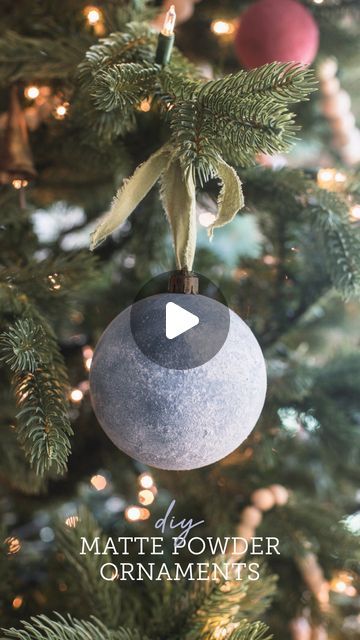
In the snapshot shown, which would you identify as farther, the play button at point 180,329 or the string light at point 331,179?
the string light at point 331,179

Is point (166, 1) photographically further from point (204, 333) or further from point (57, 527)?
point (57, 527)

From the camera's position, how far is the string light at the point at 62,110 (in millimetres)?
665

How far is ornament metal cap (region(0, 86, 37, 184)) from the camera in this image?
67cm

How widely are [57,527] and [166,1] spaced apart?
2.09 ft

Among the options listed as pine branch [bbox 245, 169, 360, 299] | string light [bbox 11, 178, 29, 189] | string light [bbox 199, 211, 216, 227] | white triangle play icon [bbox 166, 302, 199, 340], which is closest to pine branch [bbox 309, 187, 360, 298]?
pine branch [bbox 245, 169, 360, 299]

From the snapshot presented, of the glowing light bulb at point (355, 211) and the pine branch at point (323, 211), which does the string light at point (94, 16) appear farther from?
the glowing light bulb at point (355, 211)

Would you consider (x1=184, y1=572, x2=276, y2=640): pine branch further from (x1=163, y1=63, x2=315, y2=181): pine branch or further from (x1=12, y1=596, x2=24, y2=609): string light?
(x1=163, y1=63, x2=315, y2=181): pine branch

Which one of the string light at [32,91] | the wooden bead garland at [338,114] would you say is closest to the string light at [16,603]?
the string light at [32,91]

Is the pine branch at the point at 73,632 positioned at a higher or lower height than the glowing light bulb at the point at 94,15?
lower

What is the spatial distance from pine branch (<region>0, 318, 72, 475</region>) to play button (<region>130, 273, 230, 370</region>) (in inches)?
3.1

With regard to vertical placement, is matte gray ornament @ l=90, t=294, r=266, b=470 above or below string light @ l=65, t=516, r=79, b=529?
above

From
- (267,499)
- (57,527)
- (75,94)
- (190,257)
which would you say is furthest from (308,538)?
(75,94)

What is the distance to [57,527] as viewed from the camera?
2.12 ft

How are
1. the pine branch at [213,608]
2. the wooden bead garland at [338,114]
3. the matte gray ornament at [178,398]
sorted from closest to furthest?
the matte gray ornament at [178,398] → the pine branch at [213,608] → the wooden bead garland at [338,114]
